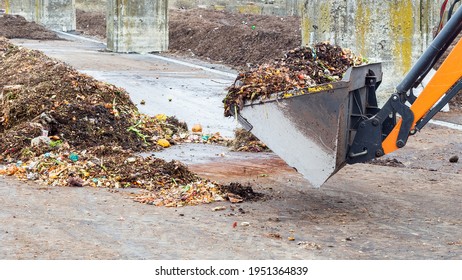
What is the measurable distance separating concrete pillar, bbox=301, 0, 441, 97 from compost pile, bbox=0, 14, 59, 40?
1779 cm

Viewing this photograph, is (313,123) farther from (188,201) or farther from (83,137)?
(83,137)

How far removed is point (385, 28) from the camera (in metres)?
15.2

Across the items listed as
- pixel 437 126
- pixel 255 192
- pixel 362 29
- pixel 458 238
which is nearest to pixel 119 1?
pixel 362 29

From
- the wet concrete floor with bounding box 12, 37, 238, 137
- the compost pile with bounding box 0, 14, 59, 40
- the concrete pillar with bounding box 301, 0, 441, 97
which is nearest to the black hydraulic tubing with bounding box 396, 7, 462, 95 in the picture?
the wet concrete floor with bounding box 12, 37, 238, 137

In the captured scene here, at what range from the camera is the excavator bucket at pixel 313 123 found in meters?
7.76

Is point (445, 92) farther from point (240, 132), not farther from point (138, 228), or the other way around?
point (240, 132)

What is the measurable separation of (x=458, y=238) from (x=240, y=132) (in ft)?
17.0

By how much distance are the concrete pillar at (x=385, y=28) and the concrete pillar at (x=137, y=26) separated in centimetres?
1215

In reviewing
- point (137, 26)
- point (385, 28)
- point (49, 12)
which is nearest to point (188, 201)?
point (385, 28)

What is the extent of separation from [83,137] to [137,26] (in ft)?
54.0

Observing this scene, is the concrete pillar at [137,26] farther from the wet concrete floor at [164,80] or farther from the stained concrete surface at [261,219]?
the stained concrete surface at [261,219]

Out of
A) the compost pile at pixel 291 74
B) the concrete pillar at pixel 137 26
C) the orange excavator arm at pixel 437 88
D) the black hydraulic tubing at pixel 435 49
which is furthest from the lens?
the concrete pillar at pixel 137 26

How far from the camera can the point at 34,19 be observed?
3881cm

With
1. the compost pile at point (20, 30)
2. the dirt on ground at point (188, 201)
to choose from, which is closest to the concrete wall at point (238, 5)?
the compost pile at point (20, 30)
